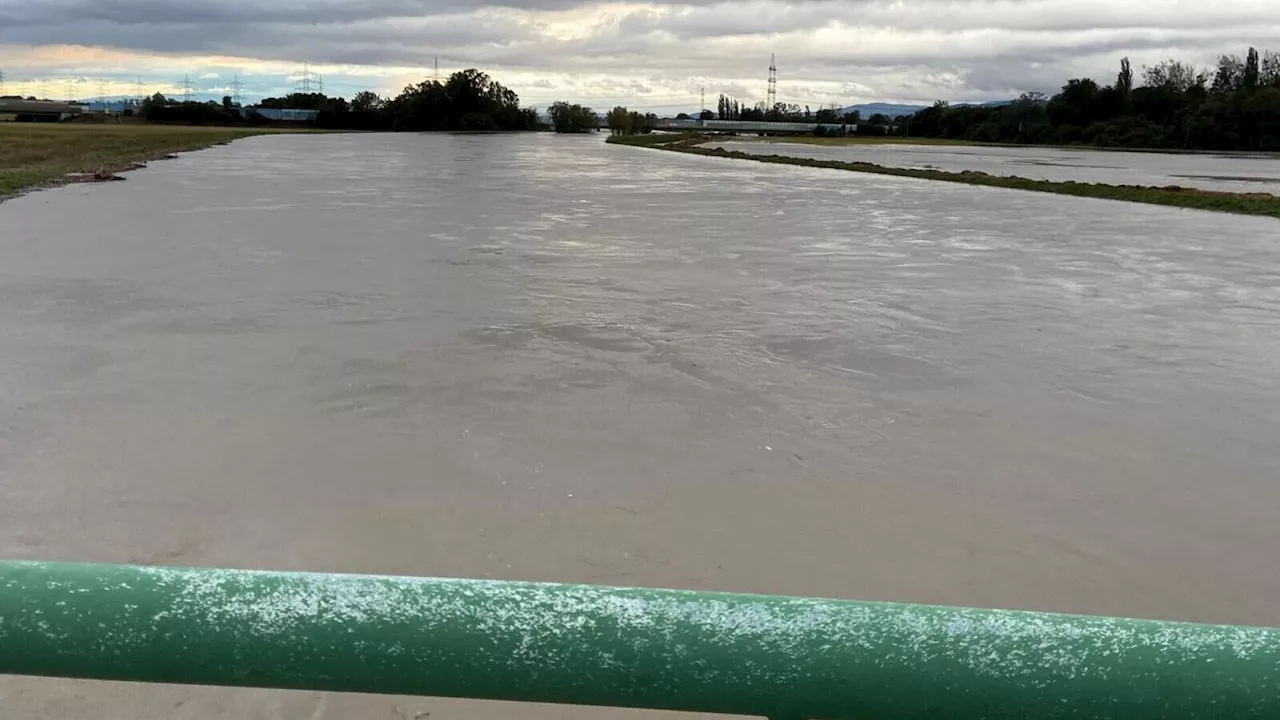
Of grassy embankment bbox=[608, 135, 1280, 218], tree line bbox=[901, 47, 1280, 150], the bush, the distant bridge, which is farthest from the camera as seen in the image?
the distant bridge

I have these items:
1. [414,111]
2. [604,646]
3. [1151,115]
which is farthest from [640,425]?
[414,111]

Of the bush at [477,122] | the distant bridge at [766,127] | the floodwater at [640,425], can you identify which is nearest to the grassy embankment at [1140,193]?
the floodwater at [640,425]

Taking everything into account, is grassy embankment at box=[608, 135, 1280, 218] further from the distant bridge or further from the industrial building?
the industrial building

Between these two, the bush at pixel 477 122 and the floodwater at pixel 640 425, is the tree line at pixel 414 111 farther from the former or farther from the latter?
the floodwater at pixel 640 425

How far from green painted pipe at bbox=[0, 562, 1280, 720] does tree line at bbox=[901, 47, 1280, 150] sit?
→ 293 ft

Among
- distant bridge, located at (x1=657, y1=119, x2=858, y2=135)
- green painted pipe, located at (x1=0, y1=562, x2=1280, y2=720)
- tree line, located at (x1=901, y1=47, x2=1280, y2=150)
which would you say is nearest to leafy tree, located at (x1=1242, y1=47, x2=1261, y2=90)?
tree line, located at (x1=901, y1=47, x2=1280, y2=150)

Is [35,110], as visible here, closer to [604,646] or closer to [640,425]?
[640,425]

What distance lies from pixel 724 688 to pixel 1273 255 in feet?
45.1

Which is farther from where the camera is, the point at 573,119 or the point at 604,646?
the point at 573,119

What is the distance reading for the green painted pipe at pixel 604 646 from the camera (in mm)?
983

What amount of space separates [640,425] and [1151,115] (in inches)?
3948

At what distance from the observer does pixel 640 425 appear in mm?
4969

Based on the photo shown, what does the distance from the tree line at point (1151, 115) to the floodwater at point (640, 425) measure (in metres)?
78.8

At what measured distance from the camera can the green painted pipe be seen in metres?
0.98
